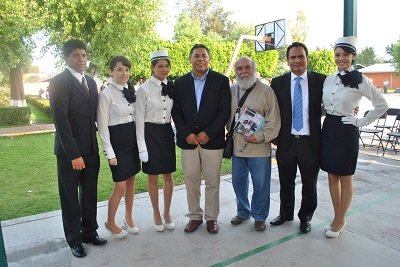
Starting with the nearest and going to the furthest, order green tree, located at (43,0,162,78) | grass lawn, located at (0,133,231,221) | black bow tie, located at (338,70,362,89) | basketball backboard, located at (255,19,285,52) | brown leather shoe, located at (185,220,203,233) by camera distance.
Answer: black bow tie, located at (338,70,362,89) → brown leather shoe, located at (185,220,203,233) → grass lawn, located at (0,133,231,221) → green tree, located at (43,0,162,78) → basketball backboard, located at (255,19,285,52)

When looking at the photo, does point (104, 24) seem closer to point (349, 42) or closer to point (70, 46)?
point (70, 46)

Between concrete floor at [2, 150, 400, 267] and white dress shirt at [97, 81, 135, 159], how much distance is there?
3.24 feet

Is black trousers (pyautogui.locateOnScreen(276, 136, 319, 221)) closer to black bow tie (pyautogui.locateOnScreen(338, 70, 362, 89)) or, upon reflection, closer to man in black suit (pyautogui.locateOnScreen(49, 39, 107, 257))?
black bow tie (pyautogui.locateOnScreen(338, 70, 362, 89))

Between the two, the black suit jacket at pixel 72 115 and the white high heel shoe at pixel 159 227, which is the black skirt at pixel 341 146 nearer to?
the white high heel shoe at pixel 159 227

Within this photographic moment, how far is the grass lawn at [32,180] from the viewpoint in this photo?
4.56 metres

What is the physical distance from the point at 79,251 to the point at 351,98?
3020mm

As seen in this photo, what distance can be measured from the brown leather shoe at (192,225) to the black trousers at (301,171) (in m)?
0.99

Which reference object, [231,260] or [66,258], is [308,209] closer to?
[231,260]

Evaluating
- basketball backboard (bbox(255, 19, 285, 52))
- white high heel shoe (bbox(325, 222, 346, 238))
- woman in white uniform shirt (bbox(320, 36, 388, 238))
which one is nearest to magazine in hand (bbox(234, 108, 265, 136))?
woman in white uniform shirt (bbox(320, 36, 388, 238))

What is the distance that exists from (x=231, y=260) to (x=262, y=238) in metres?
0.58

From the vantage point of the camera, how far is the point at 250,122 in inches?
137

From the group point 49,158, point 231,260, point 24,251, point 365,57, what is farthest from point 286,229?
point 365,57

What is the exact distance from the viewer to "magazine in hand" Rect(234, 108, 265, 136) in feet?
11.4

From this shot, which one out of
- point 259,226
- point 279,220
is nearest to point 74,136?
point 259,226
